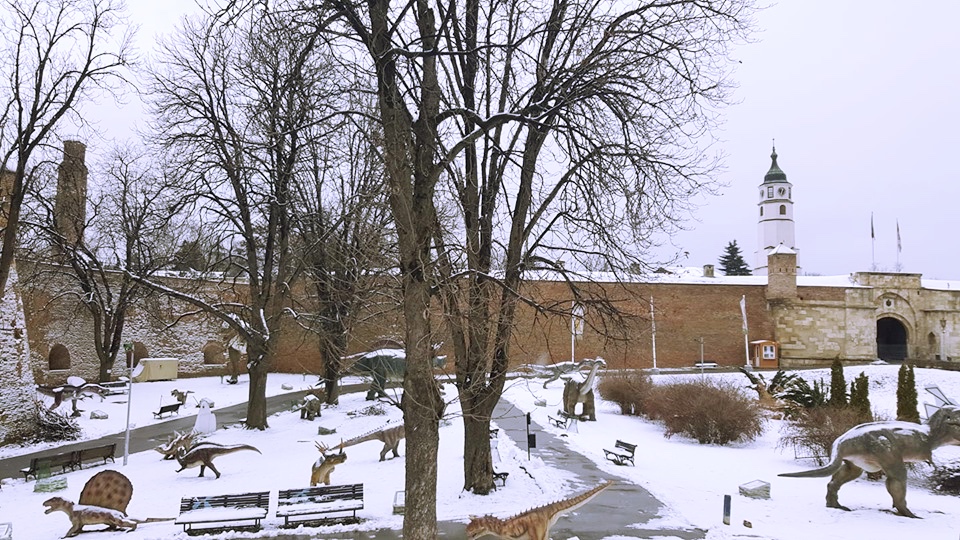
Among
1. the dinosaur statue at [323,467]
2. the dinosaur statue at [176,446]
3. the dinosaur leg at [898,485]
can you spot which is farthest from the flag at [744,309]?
the dinosaur statue at [176,446]

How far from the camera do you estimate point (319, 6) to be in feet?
23.6

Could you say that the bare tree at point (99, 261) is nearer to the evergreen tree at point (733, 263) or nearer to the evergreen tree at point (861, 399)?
the evergreen tree at point (861, 399)

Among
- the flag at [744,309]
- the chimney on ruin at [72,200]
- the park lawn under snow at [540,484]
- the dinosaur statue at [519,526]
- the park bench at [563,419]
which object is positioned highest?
the chimney on ruin at [72,200]

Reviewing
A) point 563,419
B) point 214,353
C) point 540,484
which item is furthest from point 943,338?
point 214,353

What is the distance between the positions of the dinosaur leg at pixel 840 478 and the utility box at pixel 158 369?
1193 inches

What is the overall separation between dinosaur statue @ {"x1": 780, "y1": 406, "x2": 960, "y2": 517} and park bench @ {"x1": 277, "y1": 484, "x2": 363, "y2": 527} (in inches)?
325

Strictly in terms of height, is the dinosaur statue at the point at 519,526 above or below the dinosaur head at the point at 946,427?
below

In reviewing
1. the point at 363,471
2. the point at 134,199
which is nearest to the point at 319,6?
the point at 363,471

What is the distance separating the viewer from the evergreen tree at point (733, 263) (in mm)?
66812

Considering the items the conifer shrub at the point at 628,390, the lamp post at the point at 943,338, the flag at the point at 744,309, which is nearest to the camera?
the conifer shrub at the point at 628,390

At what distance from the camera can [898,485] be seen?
10.8 meters

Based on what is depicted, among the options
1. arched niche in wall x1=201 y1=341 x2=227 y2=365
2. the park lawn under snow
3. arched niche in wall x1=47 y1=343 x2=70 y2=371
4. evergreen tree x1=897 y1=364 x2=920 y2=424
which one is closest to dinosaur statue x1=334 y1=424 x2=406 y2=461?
the park lawn under snow

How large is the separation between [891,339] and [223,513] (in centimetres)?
4533

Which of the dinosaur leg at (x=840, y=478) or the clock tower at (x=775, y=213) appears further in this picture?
the clock tower at (x=775, y=213)
